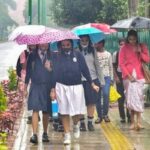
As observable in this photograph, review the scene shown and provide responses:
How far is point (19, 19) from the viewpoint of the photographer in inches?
6078

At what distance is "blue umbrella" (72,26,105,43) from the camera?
10961 mm

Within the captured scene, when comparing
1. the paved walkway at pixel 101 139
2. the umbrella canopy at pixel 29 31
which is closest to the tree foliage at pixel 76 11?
the paved walkway at pixel 101 139

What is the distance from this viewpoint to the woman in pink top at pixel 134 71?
11.4 metres

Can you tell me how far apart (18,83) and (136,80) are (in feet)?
23.1

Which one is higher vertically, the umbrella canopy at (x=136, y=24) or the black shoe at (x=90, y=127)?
the umbrella canopy at (x=136, y=24)

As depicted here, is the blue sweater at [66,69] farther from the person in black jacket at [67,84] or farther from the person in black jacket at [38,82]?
the person in black jacket at [38,82]

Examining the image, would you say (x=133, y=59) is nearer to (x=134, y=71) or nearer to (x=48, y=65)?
(x=134, y=71)

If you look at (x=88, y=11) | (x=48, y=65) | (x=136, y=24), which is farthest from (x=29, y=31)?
(x=88, y=11)

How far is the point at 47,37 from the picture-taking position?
9625 millimetres

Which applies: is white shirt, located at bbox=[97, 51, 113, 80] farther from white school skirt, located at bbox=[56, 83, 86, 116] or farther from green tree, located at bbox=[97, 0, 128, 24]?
green tree, located at bbox=[97, 0, 128, 24]

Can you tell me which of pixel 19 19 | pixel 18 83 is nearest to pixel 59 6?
pixel 18 83

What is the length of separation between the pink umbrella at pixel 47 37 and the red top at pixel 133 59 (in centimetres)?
205

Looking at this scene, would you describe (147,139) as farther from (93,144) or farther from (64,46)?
(64,46)

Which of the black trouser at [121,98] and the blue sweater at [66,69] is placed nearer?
the blue sweater at [66,69]
